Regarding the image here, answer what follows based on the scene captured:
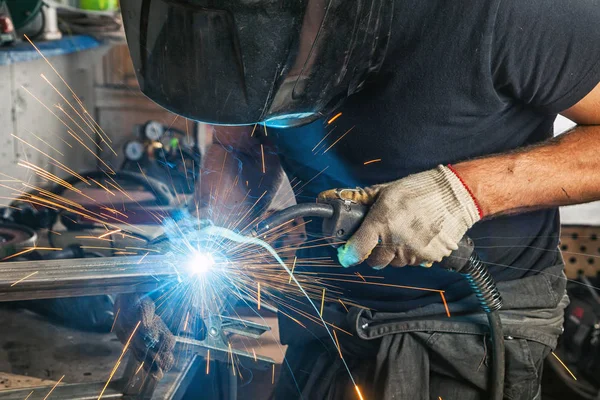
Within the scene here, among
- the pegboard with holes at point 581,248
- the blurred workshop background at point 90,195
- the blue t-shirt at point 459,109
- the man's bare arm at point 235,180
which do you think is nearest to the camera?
the blue t-shirt at point 459,109

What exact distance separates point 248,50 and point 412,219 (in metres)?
0.48

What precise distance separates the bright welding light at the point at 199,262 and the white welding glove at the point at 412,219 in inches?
11.1

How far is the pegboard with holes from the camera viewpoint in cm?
315

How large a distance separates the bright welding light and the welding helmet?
1.05 feet

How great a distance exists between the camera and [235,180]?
1925 mm

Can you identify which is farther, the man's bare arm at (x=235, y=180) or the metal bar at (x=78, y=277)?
the man's bare arm at (x=235, y=180)

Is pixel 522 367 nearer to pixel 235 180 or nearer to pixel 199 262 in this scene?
pixel 199 262

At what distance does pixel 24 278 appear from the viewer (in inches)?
51.5

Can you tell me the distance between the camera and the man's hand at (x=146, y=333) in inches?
52.9

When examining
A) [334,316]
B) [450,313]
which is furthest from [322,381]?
[450,313]

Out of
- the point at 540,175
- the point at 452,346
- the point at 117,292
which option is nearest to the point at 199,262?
the point at 117,292

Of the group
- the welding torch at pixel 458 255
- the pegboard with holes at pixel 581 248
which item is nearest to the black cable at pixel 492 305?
the welding torch at pixel 458 255

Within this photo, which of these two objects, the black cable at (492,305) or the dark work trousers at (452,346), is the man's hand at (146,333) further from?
the black cable at (492,305)

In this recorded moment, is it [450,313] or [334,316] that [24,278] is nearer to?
[334,316]
